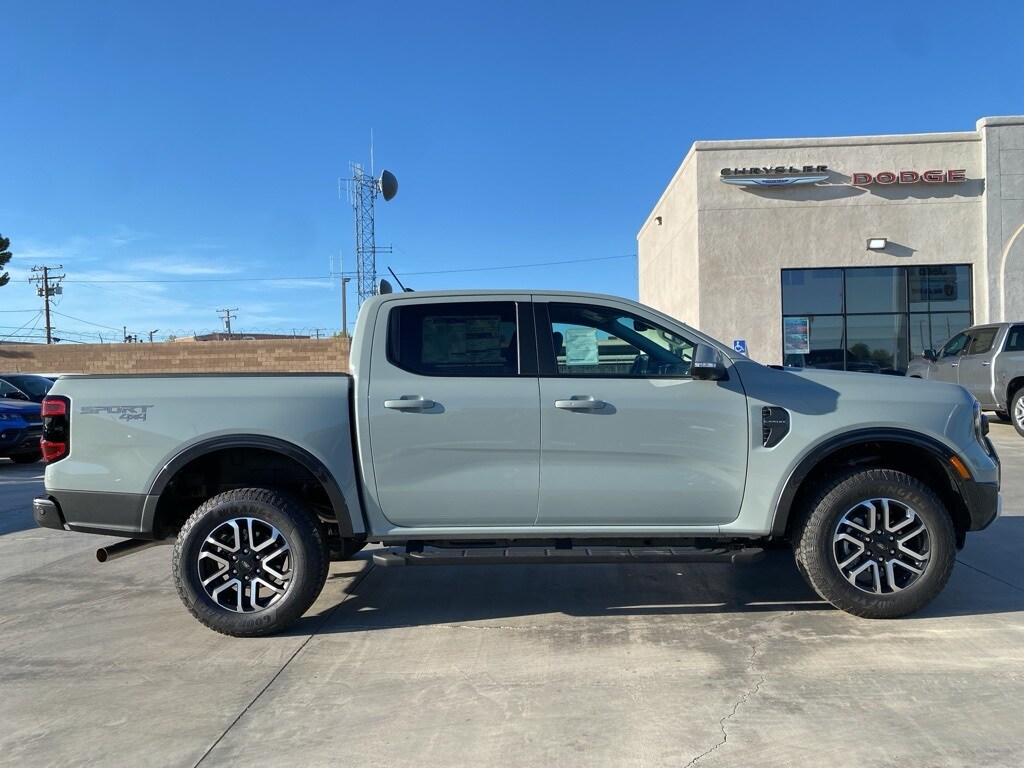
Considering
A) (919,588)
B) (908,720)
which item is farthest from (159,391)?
(919,588)

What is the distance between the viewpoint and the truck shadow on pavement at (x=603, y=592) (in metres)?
4.73

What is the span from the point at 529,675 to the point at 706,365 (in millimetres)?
1866

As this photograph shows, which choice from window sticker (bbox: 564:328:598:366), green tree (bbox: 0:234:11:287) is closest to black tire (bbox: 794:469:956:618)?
window sticker (bbox: 564:328:598:366)

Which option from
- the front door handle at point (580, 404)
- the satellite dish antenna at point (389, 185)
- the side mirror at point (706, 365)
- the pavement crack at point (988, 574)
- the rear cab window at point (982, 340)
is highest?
the satellite dish antenna at point (389, 185)

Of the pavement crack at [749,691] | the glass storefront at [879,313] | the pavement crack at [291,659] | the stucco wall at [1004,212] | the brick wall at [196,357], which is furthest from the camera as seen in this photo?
the brick wall at [196,357]

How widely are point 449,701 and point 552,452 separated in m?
1.42

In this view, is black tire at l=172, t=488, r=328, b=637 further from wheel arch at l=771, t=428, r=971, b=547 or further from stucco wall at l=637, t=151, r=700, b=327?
stucco wall at l=637, t=151, r=700, b=327

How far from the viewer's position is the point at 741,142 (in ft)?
68.8

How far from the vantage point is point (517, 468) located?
4.32 metres

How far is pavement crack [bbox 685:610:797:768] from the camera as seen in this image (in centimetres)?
307

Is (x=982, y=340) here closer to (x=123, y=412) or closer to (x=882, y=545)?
(x=882, y=545)

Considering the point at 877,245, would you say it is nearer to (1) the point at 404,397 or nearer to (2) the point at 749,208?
(2) the point at 749,208

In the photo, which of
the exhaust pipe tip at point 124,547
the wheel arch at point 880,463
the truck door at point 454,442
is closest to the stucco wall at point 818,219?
the wheel arch at point 880,463

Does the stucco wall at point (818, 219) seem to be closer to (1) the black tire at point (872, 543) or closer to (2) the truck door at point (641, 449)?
(1) the black tire at point (872, 543)
